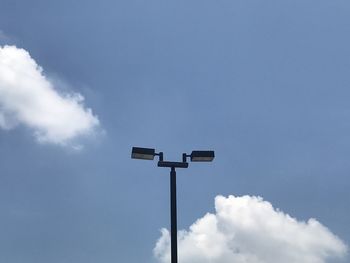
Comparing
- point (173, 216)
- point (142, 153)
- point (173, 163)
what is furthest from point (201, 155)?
point (173, 216)

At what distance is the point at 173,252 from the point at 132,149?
3.34 m

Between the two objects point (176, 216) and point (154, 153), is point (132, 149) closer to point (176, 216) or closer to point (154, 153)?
point (154, 153)

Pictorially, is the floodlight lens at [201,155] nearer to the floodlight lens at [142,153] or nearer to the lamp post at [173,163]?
the lamp post at [173,163]

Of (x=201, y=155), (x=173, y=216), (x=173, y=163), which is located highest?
(x=201, y=155)

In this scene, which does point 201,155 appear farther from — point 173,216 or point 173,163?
point 173,216

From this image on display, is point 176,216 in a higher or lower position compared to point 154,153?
lower

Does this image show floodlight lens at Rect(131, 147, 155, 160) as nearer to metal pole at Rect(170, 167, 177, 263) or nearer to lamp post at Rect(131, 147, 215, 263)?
lamp post at Rect(131, 147, 215, 263)

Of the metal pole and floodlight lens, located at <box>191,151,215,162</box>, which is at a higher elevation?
floodlight lens, located at <box>191,151,215,162</box>

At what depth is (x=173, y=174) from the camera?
22469 mm

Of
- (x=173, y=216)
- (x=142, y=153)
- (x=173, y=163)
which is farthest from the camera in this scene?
(x=173, y=163)

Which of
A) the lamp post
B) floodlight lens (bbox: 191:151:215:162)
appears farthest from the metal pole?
floodlight lens (bbox: 191:151:215:162)

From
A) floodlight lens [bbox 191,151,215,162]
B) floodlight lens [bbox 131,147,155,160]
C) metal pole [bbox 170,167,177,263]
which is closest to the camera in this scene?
metal pole [bbox 170,167,177,263]

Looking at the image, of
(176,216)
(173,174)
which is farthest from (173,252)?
(173,174)

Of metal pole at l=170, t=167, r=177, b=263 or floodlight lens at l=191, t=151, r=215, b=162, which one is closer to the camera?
metal pole at l=170, t=167, r=177, b=263
